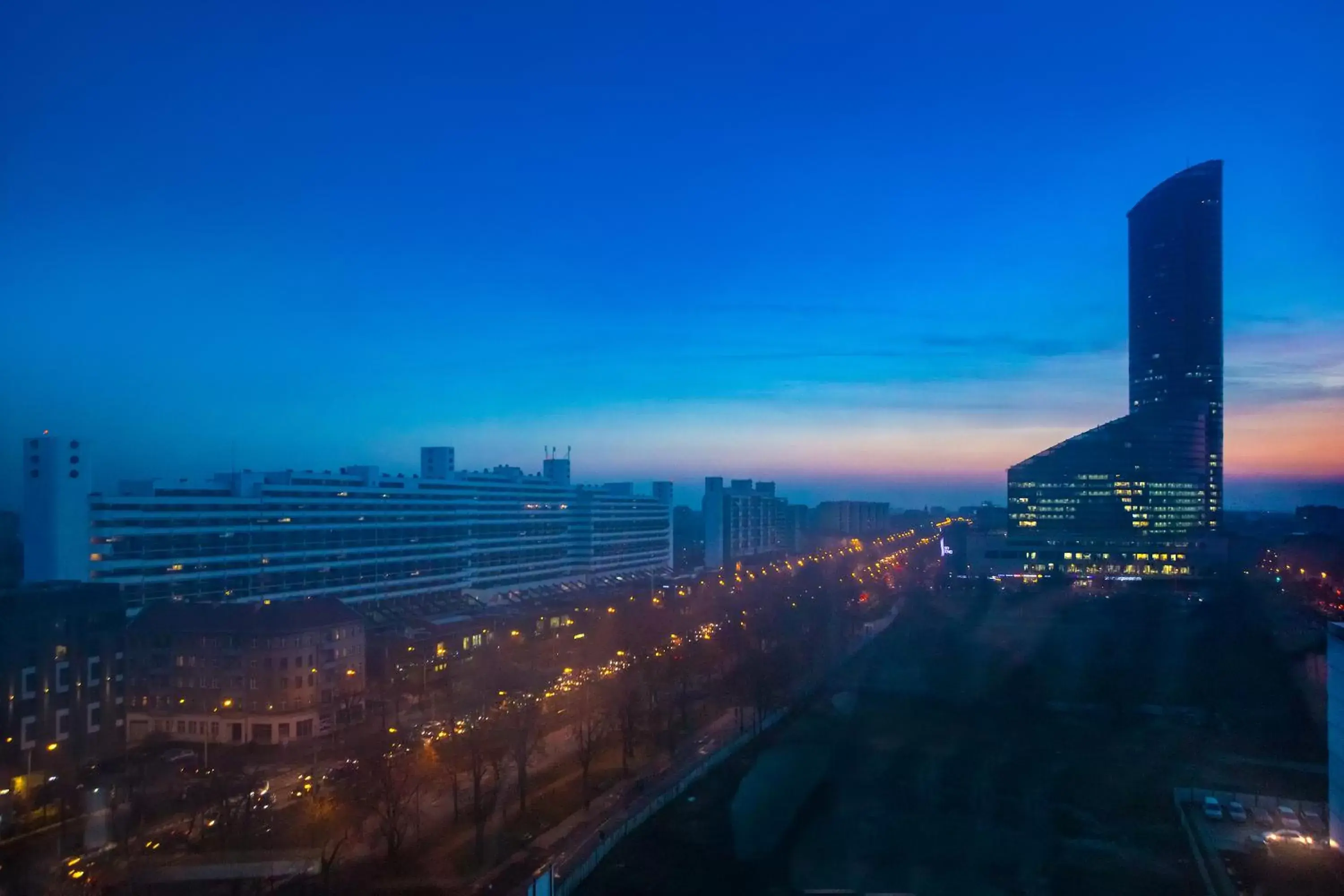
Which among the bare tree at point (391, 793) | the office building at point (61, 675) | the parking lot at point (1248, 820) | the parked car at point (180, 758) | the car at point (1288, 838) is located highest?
the office building at point (61, 675)

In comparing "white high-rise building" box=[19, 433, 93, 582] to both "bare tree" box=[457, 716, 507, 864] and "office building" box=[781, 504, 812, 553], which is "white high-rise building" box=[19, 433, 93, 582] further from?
"office building" box=[781, 504, 812, 553]

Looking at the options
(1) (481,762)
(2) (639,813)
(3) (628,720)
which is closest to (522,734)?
(1) (481,762)

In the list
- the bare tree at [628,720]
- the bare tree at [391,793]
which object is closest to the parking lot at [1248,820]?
the bare tree at [628,720]

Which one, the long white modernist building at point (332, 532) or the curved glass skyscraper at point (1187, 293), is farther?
the curved glass skyscraper at point (1187, 293)

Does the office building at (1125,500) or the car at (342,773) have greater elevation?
the office building at (1125,500)

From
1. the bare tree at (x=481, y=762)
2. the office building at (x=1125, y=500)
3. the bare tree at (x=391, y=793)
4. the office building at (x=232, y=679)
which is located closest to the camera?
the bare tree at (x=391, y=793)

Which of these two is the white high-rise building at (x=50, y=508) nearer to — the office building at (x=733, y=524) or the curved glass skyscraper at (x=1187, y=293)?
the office building at (x=733, y=524)

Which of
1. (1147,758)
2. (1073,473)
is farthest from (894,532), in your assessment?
(1147,758)

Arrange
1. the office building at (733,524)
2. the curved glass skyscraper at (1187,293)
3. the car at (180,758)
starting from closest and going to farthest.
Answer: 1. the car at (180,758)
2. the office building at (733,524)
3. the curved glass skyscraper at (1187,293)

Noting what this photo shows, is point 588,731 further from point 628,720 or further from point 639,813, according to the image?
point 639,813
